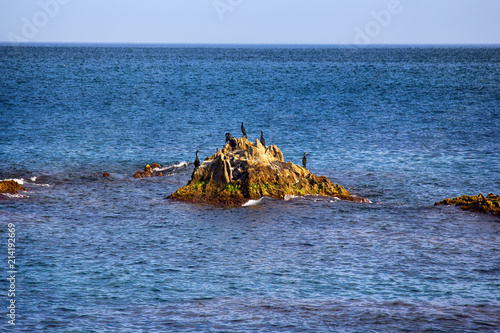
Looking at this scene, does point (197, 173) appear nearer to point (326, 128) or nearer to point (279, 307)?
point (279, 307)

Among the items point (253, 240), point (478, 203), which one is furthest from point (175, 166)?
point (478, 203)

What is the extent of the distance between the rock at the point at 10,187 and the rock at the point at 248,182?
8.11 m

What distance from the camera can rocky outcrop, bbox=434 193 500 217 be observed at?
26.2 metres

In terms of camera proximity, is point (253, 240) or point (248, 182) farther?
point (248, 182)

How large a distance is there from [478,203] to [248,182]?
36.7 feet

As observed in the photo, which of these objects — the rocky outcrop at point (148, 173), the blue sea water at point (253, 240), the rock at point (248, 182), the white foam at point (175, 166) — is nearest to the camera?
the blue sea water at point (253, 240)

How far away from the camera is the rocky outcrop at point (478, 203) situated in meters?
26.2

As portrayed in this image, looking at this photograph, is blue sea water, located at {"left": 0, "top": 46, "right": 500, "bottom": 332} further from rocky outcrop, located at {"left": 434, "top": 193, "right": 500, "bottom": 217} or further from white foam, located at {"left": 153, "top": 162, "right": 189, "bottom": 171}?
rocky outcrop, located at {"left": 434, "top": 193, "right": 500, "bottom": 217}

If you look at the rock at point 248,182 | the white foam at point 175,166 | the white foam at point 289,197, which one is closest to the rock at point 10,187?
the rock at point 248,182

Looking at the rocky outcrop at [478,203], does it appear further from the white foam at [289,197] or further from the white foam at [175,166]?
the white foam at [175,166]

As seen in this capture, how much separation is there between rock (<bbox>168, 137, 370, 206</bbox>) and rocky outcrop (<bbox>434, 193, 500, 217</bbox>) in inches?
174

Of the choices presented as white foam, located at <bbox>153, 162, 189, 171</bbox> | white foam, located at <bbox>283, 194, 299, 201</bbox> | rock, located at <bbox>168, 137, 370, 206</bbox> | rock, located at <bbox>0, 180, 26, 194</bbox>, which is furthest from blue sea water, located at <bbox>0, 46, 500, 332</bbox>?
rock, located at <bbox>168, 137, 370, 206</bbox>

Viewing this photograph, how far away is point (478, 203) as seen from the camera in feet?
87.4

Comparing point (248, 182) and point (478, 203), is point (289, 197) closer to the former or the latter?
point (248, 182)
